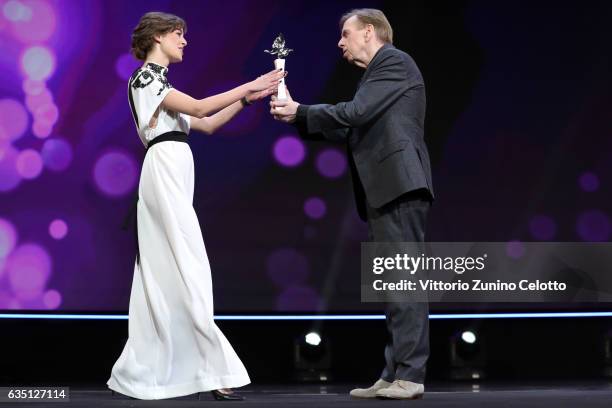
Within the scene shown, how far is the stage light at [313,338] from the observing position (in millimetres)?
4652

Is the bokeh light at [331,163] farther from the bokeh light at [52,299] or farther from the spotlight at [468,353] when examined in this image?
the bokeh light at [52,299]

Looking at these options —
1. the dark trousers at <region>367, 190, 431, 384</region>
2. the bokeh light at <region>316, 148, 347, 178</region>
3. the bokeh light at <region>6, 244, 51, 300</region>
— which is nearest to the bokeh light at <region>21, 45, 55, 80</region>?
the bokeh light at <region>6, 244, 51, 300</region>

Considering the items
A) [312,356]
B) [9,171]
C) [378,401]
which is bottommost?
[378,401]

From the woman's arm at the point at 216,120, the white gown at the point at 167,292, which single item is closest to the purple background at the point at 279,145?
the woman's arm at the point at 216,120

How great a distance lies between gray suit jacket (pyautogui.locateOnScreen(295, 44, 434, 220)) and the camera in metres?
3.02

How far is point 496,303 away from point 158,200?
2.30 metres

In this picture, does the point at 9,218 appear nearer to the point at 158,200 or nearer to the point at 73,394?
the point at 73,394

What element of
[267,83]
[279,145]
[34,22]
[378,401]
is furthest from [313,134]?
[34,22]

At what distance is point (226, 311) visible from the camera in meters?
4.61

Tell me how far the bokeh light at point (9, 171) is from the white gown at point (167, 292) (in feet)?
5.69

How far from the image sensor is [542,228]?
475 centimetres

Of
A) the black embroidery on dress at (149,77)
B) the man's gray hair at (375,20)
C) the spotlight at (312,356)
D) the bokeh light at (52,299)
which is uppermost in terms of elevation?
the man's gray hair at (375,20)

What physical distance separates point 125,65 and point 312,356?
1.76 meters

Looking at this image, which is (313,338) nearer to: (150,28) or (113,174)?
(113,174)
